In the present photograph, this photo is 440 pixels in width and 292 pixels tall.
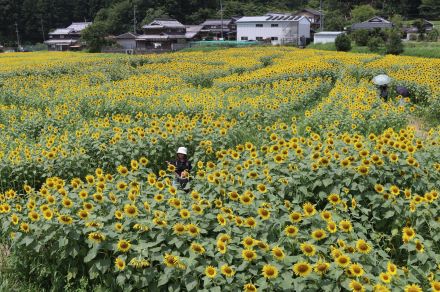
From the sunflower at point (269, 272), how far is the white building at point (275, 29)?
60484 mm

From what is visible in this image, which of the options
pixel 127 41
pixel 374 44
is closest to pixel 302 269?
pixel 374 44

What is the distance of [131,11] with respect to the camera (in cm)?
7856

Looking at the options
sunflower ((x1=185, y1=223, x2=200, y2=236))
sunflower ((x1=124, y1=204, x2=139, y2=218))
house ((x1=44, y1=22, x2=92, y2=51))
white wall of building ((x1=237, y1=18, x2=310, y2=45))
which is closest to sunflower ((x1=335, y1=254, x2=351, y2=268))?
sunflower ((x1=185, y1=223, x2=200, y2=236))

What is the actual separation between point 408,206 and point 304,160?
4.53ft

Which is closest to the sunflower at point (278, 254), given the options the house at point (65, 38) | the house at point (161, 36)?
the house at point (161, 36)

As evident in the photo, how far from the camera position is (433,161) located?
5.71m

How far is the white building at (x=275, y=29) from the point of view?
6250 centimetres

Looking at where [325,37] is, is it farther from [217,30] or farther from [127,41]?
[127,41]

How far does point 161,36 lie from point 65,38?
19884 millimetres

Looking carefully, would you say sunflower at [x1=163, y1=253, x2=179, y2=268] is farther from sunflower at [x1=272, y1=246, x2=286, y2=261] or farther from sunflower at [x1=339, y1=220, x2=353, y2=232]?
sunflower at [x1=339, y1=220, x2=353, y2=232]

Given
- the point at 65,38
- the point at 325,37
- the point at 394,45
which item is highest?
the point at 65,38

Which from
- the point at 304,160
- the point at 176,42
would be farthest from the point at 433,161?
the point at 176,42

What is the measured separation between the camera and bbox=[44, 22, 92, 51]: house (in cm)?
7050

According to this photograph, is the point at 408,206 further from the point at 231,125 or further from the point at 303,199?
the point at 231,125
